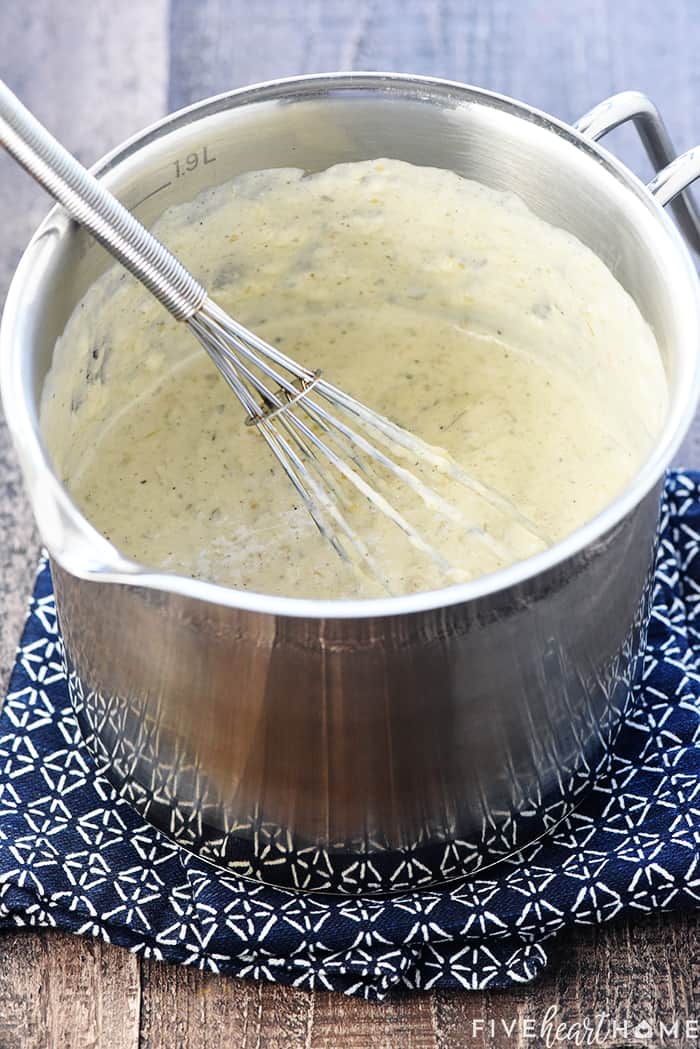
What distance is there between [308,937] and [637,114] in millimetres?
622

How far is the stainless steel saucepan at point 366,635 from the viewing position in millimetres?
767

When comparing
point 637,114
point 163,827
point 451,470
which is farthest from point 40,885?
point 637,114

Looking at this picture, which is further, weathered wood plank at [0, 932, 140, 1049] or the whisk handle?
weathered wood plank at [0, 932, 140, 1049]

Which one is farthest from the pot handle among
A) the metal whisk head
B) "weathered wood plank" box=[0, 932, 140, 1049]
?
"weathered wood plank" box=[0, 932, 140, 1049]

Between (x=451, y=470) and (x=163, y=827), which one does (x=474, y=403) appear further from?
(x=163, y=827)

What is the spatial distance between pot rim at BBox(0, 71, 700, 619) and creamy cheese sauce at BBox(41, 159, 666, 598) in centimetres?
8

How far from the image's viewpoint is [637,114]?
40.4 inches

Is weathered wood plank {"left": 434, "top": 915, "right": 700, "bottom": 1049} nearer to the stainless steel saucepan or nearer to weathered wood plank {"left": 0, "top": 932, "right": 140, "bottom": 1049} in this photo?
the stainless steel saucepan

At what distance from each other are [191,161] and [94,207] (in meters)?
0.21

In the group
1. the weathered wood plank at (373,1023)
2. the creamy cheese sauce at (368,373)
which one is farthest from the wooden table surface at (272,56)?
the weathered wood plank at (373,1023)

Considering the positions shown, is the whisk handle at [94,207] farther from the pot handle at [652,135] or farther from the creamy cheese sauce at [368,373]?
the pot handle at [652,135]

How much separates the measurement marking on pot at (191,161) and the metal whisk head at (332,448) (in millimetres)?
114

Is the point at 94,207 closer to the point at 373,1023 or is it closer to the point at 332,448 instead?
the point at 332,448

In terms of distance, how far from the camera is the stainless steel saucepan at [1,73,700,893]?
767 mm
